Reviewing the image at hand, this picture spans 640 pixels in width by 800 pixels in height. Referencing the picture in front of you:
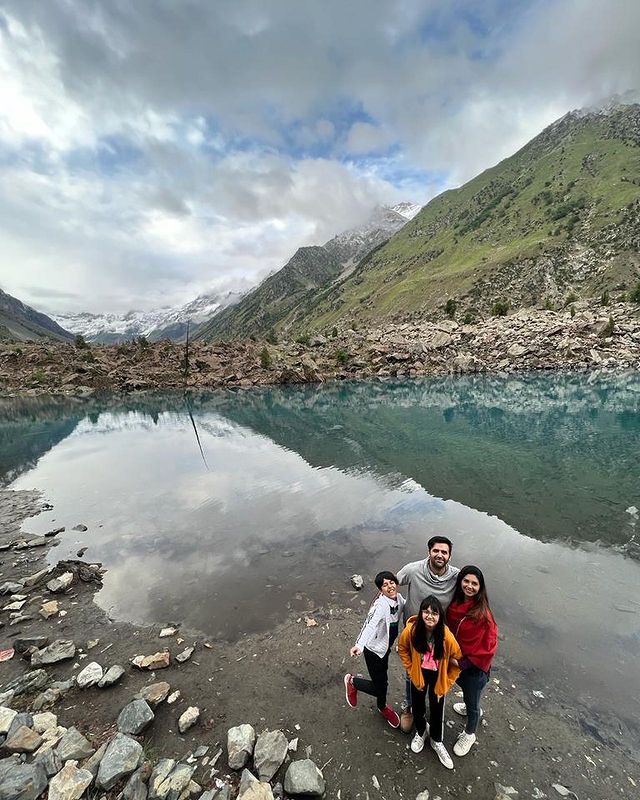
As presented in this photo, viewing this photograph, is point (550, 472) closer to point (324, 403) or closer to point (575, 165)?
point (324, 403)

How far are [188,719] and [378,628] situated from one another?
13.0ft

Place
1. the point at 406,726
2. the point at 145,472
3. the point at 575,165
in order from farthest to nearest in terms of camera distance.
A: 1. the point at 575,165
2. the point at 145,472
3. the point at 406,726

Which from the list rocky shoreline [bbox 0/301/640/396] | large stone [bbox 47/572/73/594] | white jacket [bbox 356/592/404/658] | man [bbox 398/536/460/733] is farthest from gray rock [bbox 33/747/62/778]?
rocky shoreline [bbox 0/301/640/396]

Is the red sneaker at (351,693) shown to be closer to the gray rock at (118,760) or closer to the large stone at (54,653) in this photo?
the gray rock at (118,760)

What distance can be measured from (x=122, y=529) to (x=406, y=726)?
Result: 15.1 meters

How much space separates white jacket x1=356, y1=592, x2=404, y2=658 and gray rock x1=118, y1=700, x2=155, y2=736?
4129 millimetres

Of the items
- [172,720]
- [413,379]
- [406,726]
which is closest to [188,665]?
[172,720]

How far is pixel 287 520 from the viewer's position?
717 inches

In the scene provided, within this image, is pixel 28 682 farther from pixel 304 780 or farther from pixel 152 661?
pixel 304 780

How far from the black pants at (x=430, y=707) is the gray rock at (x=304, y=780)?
1.77m

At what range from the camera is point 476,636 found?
20.3 ft

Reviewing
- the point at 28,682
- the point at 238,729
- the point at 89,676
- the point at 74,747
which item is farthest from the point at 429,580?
the point at 28,682

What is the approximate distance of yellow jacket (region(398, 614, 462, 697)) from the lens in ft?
20.1


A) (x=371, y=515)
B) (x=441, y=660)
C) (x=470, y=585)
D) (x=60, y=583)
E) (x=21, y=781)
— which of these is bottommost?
(x=371, y=515)
